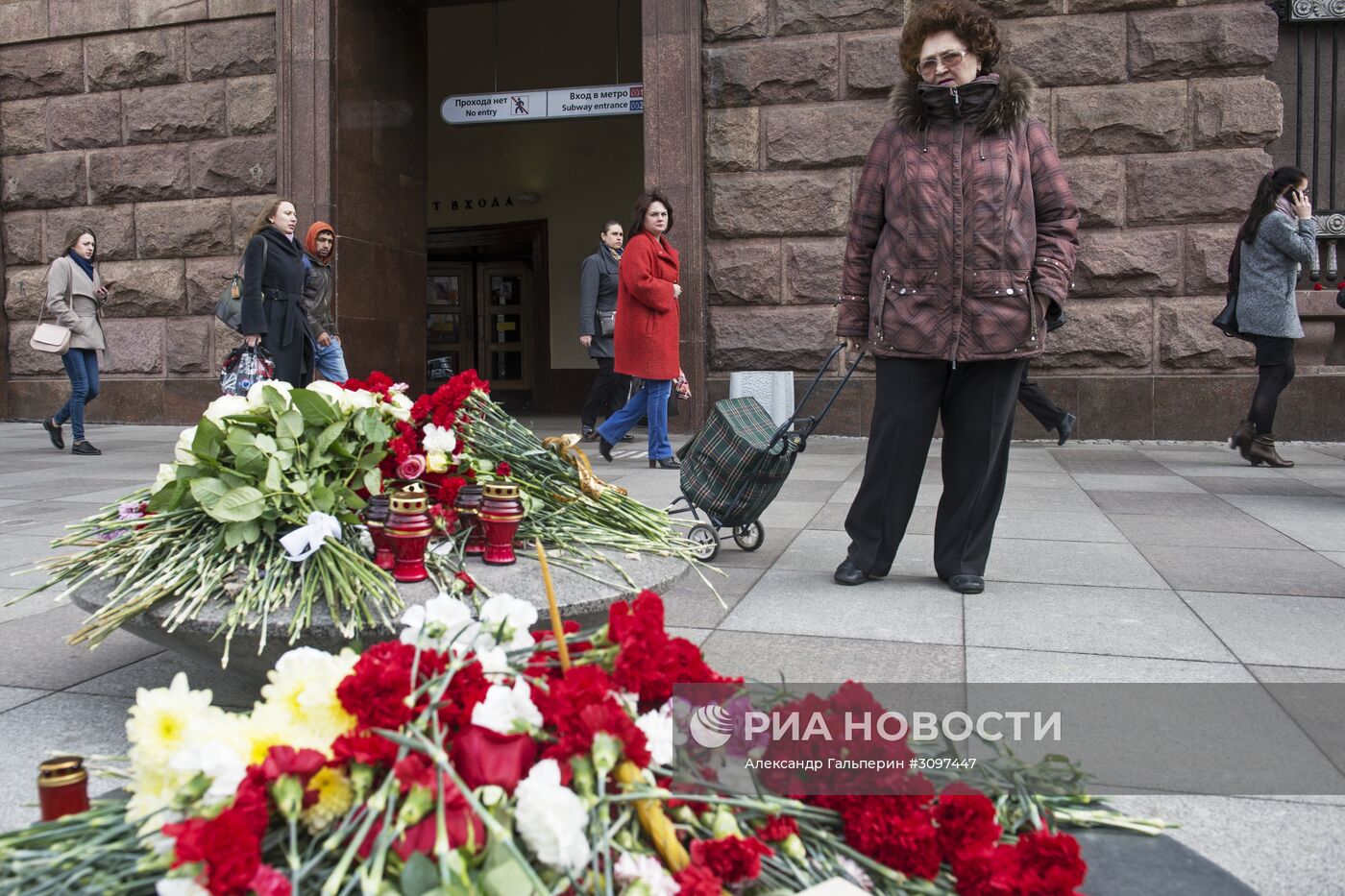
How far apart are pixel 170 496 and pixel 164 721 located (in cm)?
135

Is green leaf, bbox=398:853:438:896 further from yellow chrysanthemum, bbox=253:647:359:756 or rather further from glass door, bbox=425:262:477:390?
glass door, bbox=425:262:477:390

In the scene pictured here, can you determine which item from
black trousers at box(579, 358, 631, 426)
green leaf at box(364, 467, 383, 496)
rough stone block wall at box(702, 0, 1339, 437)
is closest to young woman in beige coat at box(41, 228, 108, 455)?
black trousers at box(579, 358, 631, 426)

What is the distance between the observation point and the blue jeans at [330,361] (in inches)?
335

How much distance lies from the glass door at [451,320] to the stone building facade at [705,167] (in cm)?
492

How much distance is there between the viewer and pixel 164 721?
1.46m

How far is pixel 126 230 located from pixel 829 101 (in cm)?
711

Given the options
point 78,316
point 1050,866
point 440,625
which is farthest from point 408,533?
point 78,316

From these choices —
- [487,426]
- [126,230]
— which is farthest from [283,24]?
[487,426]

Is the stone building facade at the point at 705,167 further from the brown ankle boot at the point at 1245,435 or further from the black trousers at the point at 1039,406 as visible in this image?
→ the brown ankle boot at the point at 1245,435

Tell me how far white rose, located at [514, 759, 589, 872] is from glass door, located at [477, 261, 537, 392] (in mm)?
15270

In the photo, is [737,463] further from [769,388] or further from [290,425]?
[769,388]

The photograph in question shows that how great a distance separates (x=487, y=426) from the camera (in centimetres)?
310

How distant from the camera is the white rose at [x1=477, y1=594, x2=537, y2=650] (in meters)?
1.68

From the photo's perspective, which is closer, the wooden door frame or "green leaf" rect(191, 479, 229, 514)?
"green leaf" rect(191, 479, 229, 514)
